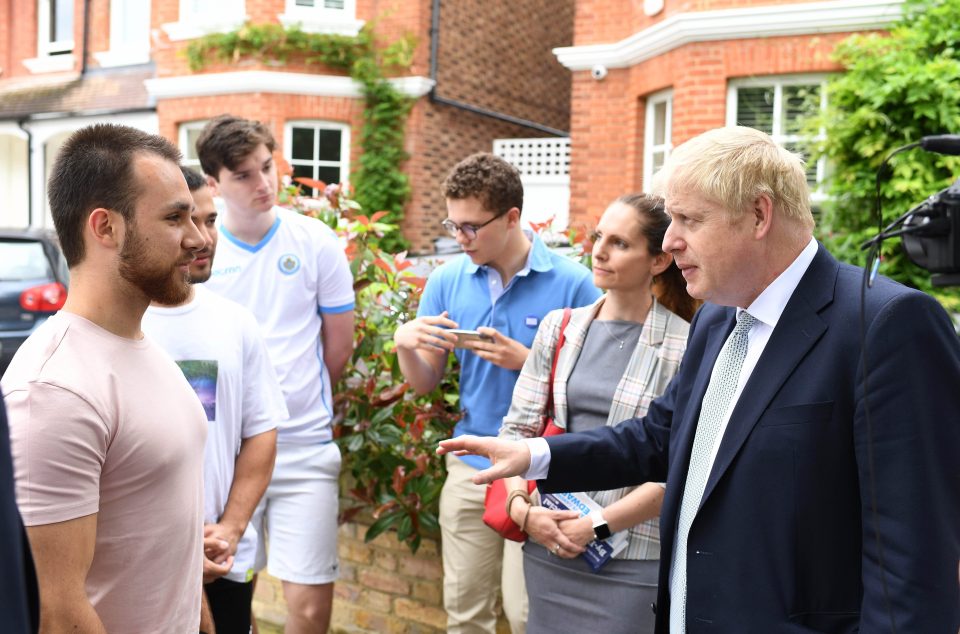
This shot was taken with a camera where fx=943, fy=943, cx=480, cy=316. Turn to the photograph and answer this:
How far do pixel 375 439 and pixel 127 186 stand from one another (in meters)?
2.41

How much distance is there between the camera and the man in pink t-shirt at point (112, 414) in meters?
1.94

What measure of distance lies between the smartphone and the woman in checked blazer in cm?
29

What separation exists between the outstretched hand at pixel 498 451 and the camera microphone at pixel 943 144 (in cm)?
129

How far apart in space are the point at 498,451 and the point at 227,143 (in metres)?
2.05

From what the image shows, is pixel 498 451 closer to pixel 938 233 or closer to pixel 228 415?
pixel 228 415

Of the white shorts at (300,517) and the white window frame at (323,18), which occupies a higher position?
the white window frame at (323,18)

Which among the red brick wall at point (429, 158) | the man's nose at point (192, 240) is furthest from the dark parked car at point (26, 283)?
the man's nose at point (192, 240)

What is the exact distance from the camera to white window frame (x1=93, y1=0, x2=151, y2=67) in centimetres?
1888

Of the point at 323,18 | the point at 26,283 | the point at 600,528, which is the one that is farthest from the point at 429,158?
the point at 600,528

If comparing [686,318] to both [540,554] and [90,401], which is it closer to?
[540,554]

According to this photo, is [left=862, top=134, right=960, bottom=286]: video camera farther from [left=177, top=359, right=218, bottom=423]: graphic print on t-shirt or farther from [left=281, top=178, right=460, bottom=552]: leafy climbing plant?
[left=281, top=178, right=460, bottom=552]: leafy climbing plant

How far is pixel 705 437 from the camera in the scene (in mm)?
2246

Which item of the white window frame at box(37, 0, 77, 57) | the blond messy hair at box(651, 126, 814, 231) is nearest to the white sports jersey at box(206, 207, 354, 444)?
the blond messy hair at box(651, 126, 814, 231)

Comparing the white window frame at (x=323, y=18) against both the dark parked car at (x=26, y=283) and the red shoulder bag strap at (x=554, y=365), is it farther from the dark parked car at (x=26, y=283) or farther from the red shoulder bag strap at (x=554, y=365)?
the red shoulder bag strap at (x=554, y=365)
